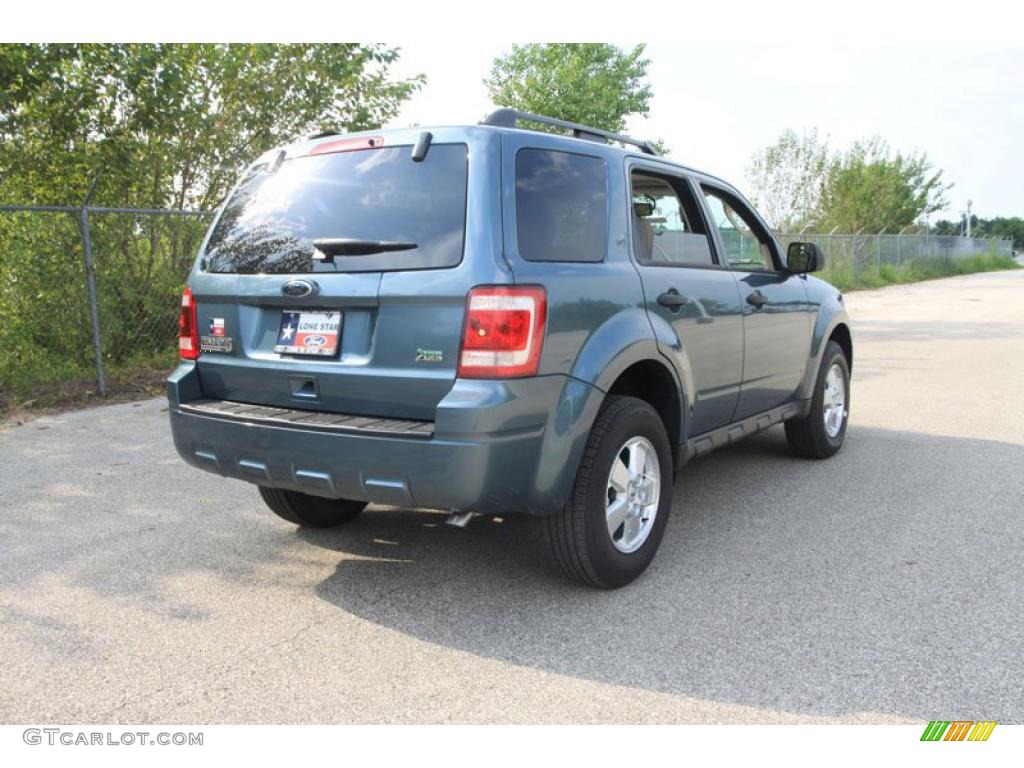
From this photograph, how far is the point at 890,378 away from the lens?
32.2 ft

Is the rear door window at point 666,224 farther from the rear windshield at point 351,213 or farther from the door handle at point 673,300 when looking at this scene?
the rear windshield at point 351,213

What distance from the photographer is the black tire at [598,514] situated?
3.53 meters

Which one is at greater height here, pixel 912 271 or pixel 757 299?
pixel 757 299

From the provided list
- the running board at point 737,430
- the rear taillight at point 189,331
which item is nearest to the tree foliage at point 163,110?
the rear taillight at point 189,331

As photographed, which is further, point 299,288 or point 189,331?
point 189,331

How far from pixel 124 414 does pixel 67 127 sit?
352 centimetres

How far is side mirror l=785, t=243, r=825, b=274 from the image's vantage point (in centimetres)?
546

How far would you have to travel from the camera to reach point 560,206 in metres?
3.61

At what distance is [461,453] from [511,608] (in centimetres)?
85

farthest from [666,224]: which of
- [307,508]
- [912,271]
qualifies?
[912,271]

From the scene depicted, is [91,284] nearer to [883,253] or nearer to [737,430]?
[737,430]

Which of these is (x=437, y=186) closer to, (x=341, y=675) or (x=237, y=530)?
(x=341, y=675)

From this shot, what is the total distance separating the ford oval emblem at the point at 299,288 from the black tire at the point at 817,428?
3610 millimetres

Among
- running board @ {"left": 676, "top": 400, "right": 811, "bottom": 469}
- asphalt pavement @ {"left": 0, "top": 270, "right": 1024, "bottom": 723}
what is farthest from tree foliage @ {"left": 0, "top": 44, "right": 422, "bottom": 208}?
running board @ {"left": 676, "top": 400, "right": 811, "bottom": 469}
